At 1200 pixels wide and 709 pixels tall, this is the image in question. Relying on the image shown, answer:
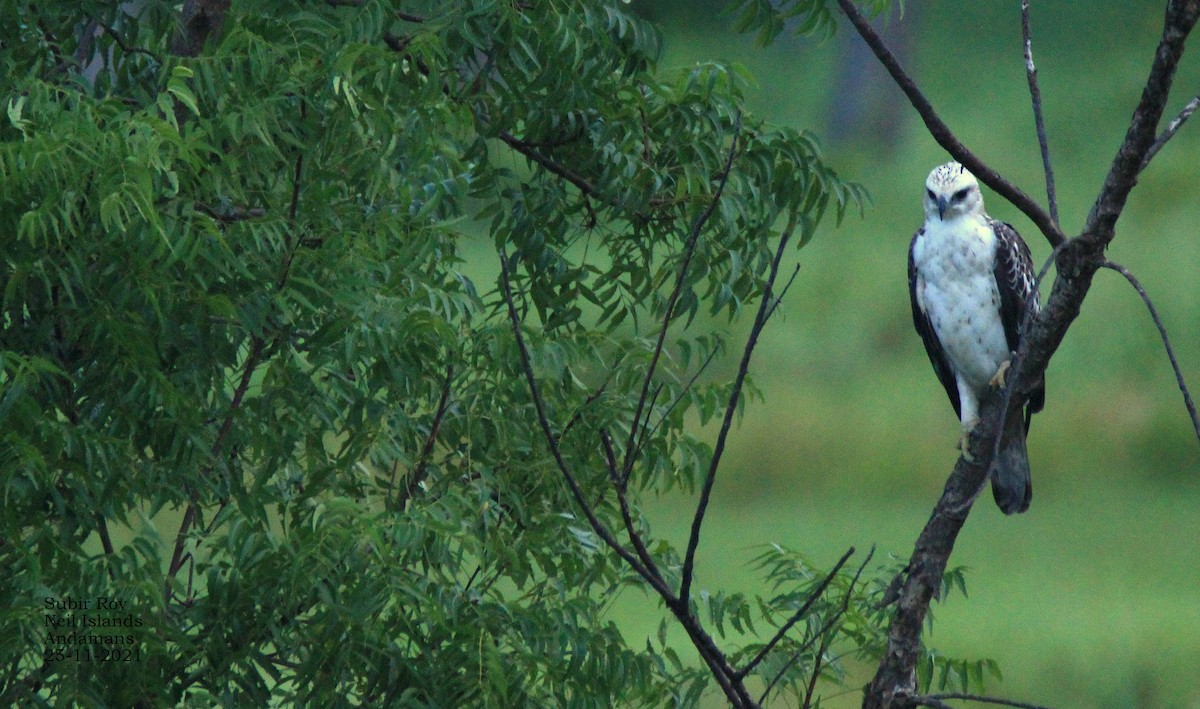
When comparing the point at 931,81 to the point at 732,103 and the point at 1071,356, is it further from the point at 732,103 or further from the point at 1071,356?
the point at 732,103

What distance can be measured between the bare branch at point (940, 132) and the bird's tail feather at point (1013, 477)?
1456mm

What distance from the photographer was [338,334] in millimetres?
2596

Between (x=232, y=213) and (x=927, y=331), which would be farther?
(x=927, y=331)

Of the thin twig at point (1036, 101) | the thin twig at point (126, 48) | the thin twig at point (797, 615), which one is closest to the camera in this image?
the thin twig at point (797, 615)

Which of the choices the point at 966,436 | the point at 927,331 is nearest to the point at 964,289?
the point at 927,331

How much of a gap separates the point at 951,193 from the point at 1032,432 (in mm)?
9891

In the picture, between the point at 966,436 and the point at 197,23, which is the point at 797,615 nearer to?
the point at 966,436

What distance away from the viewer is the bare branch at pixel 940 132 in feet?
5.57

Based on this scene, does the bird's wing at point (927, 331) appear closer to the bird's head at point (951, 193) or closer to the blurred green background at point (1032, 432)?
the bird's head at point (951, 193)

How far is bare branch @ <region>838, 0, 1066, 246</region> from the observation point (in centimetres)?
170

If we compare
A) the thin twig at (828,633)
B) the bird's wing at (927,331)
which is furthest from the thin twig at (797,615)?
the bird's wing at (927,331)

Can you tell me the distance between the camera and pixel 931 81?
16.7 metres

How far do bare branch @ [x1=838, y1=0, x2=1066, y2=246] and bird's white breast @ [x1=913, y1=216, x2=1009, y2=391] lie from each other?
5.52 feet

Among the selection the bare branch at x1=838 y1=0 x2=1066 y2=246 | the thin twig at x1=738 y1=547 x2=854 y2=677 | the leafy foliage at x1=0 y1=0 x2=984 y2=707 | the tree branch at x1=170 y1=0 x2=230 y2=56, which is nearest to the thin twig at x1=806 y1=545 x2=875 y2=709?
the thin twig at x1=738 y1=547 x2=854 y2=677
